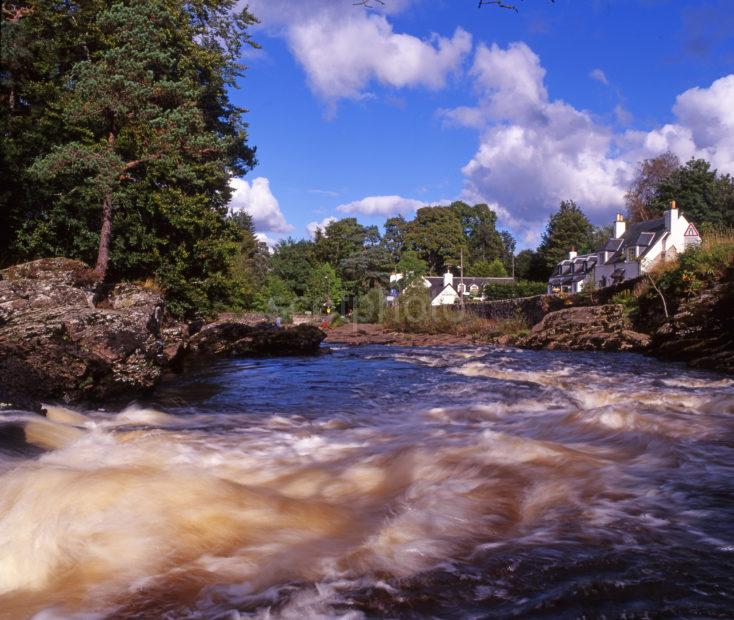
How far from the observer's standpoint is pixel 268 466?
191 inches

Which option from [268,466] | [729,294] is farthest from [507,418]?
[729,294]

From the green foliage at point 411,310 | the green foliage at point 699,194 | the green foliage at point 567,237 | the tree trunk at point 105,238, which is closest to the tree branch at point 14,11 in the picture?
the tree trunk at point 105,238

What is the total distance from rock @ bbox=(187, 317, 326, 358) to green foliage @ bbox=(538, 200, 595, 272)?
208ft

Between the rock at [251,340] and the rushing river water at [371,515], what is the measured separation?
985 cm

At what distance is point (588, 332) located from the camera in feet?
65.3

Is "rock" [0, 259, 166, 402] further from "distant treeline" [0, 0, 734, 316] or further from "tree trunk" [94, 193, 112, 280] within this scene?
"distant treeline" [0, 0, 734, 316]

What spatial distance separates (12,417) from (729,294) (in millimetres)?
15655

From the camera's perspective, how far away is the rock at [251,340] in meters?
16.9

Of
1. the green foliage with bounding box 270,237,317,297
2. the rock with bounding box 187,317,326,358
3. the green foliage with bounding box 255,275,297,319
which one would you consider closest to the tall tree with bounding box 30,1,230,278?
the rock with bounding box 187,317,326,358

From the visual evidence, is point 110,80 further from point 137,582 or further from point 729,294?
point 729,294

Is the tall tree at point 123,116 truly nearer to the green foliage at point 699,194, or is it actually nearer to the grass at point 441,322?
the grass at point 441,322

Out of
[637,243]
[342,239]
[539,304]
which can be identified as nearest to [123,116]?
[539,304]

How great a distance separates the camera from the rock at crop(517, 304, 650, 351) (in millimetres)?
18156

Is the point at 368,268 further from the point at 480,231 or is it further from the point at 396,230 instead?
the point at 480,231
